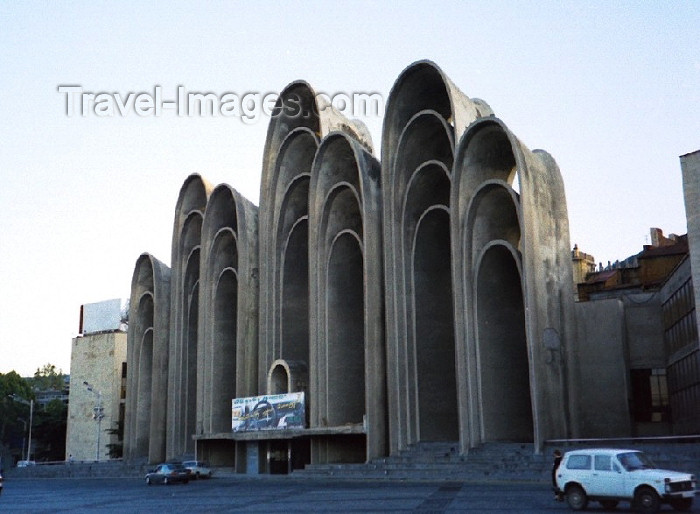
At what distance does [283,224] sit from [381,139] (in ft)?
34.7

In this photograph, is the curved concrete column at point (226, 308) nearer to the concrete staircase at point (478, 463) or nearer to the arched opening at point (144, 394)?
the arched opening at point (144, 394)

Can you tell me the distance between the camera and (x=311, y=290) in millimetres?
44250

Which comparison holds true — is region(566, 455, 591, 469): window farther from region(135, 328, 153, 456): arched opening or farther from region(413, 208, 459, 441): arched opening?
region(135, 328, 153, 456): arched opening

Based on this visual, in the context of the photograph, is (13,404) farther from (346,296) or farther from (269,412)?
(346,296)

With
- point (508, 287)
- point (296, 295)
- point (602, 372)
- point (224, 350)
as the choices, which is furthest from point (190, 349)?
point (602, 372)

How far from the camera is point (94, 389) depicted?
84.1m

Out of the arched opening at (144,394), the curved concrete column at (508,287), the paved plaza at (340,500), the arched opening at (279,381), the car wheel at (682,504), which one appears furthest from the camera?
the arched opening at (144,394)

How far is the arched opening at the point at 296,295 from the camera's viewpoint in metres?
47.7

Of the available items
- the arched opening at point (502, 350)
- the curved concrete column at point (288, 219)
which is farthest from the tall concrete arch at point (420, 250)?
the curved concrete column at point (288, 219)

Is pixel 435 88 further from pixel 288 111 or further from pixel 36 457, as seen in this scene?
pixel 36 457

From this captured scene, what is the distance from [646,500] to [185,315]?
1772 inches

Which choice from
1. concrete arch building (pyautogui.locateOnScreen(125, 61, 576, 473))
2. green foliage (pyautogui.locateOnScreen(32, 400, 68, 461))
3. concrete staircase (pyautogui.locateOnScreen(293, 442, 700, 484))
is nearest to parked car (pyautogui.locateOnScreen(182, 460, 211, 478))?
concrete arch building (pyautogui.locateOnScreen(125, 61, 576, 473))

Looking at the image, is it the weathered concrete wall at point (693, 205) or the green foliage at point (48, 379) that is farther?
the green foliage at point (48, 379)

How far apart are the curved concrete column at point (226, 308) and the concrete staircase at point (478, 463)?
39.9 feet
